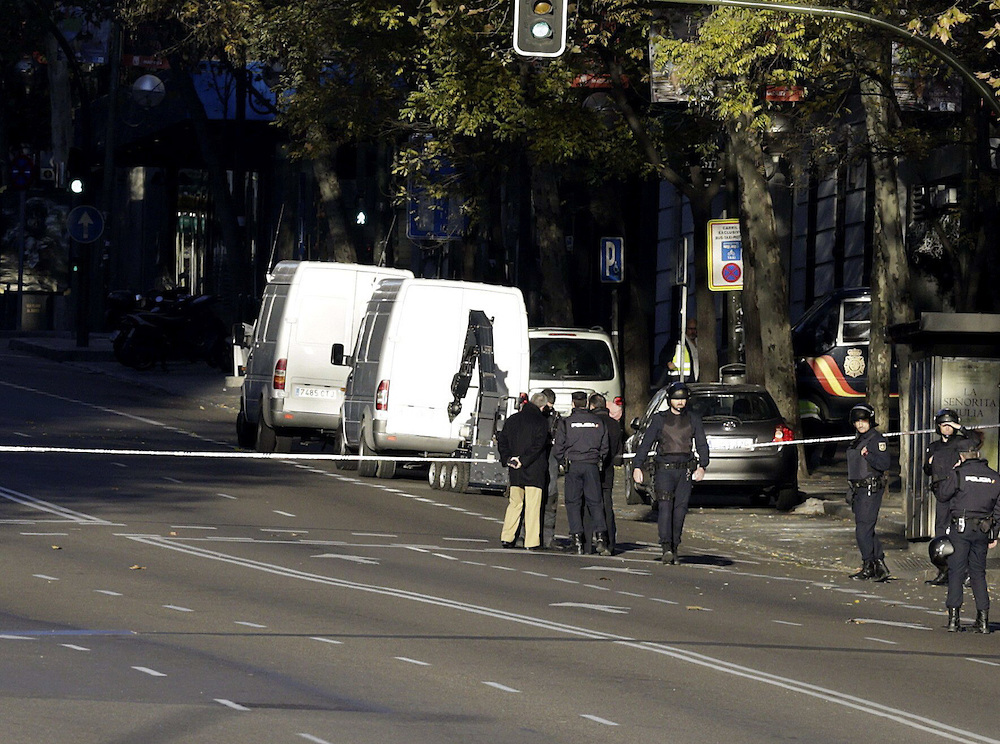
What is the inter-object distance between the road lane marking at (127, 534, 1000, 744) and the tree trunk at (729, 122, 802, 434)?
10838mm

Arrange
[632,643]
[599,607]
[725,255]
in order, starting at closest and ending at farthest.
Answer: [632,643] → [599,607] → [725,255]

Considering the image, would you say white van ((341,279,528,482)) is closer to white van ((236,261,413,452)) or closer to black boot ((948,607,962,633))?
white van ((236,261,413,452))

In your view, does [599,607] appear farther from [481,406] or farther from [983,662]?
[481,406]

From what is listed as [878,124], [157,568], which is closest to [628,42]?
[878,124]

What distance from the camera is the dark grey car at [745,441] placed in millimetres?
24406

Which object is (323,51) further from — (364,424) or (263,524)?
(263,524)

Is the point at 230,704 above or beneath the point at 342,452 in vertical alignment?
beneath

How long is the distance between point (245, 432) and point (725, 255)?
7280 millimetres

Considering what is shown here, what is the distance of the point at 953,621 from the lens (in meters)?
15.1

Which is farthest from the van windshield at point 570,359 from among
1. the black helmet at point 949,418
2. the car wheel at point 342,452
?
the black helmet at point 949,418

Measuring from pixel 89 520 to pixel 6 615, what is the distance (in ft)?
21.3

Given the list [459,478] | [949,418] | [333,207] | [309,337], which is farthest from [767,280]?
[333,207]

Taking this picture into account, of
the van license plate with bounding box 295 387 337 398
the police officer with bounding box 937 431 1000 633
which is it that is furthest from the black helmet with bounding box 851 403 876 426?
the van license plate with bounding box 295 387 337 398

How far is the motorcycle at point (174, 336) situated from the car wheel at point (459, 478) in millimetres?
18978
